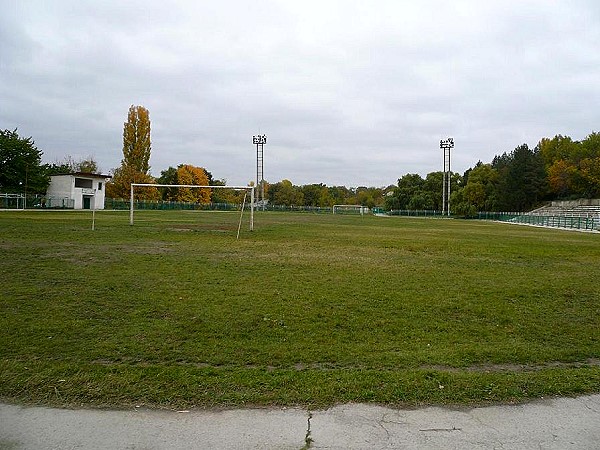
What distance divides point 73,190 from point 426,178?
258ft

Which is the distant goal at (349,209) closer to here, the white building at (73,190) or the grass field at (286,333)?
the white building at (73,190)

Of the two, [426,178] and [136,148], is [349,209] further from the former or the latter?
[136,148]

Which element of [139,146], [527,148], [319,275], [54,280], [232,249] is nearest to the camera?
[54,280]

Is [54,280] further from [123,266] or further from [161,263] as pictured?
[161,263]

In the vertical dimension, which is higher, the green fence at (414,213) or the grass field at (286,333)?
the green fence at (414,213)

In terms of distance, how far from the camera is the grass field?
4.91 m

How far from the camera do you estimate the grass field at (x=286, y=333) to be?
491 cm

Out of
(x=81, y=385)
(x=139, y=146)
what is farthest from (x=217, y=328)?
(x=139, y=146)

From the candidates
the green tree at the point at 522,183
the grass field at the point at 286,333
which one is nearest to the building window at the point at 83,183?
the grass field at the point at 286,333

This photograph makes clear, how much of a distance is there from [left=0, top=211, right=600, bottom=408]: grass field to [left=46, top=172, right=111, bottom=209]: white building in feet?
202

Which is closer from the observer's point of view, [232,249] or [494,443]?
[494,443]

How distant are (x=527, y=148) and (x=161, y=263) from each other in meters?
91.7

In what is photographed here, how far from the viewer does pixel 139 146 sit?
3076 inches

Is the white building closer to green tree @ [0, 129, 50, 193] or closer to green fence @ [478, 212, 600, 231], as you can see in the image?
green tree @ [0, 129, 50, 193]
